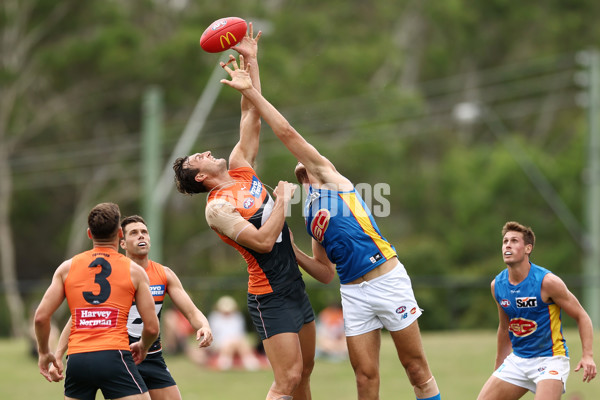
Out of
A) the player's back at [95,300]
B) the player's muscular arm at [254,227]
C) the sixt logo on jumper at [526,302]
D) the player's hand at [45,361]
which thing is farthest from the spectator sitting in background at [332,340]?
the player's back at [95,300]

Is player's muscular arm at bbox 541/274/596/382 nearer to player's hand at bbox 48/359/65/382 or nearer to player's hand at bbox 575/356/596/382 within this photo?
player's hand at bbox 575/356/596/382

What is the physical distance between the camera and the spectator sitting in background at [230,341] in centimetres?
1792

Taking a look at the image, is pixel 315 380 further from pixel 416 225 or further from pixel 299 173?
pixel 416 225

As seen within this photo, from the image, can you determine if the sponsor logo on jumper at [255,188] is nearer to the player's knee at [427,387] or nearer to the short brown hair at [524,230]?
the player's knee at [427,387]

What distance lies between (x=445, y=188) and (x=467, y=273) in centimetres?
512

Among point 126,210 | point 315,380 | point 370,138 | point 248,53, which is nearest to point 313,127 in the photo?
point 370,138

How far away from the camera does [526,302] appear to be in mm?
7801

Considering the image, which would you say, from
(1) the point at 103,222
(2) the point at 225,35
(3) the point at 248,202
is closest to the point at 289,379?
(3) the point at 248,202

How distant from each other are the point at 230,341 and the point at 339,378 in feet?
8.67

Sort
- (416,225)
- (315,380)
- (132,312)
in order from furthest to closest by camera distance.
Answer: (416,225)
(315,380)
(132,312)

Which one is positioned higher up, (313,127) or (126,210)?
(313,127)

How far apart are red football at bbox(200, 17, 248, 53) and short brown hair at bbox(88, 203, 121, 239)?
213 cm

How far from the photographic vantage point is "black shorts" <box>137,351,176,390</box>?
748 cm

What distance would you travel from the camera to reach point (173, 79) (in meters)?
34.3
